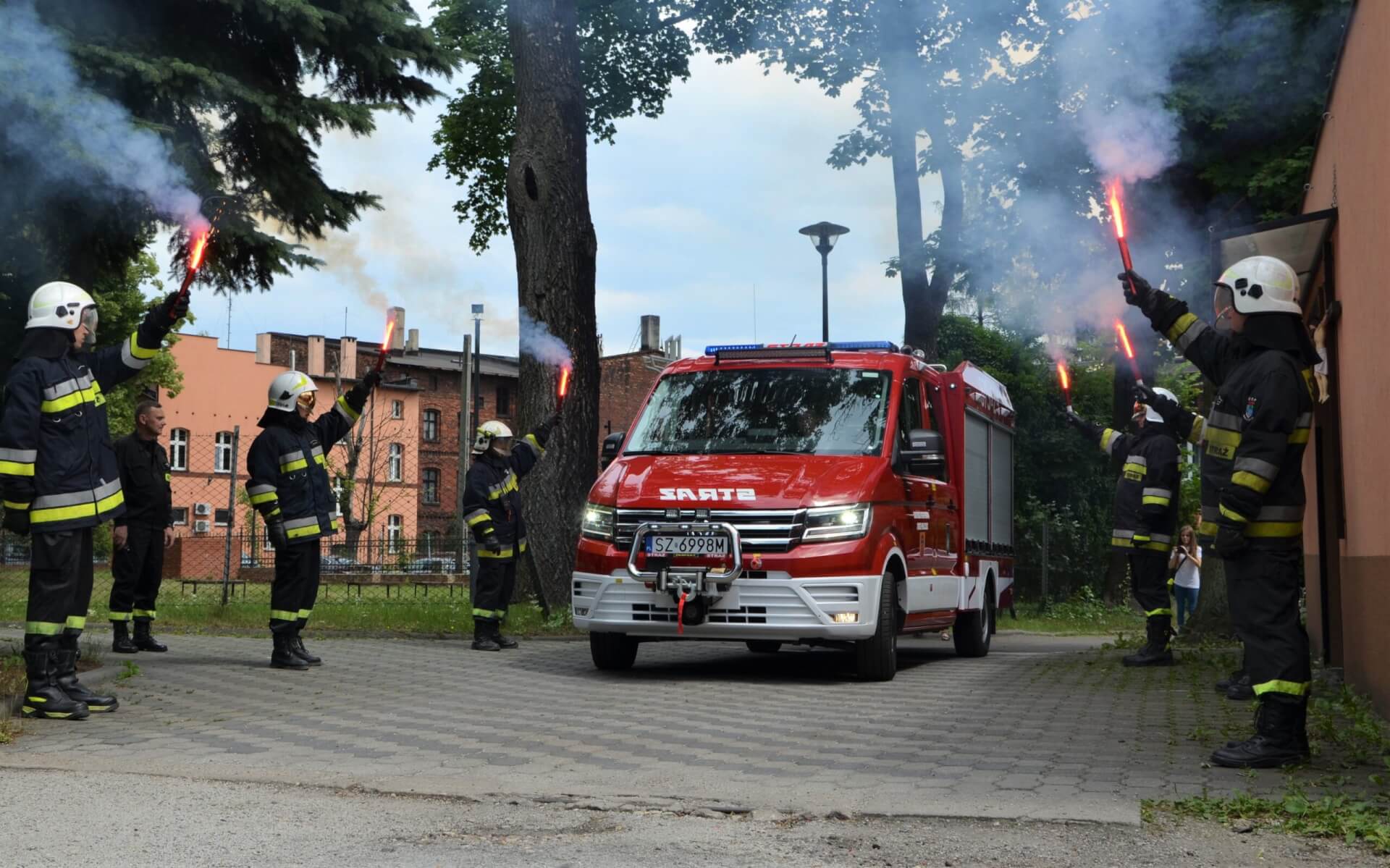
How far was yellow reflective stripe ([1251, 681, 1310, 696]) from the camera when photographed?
629 centimetres

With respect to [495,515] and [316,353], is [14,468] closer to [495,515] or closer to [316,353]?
[495,515]

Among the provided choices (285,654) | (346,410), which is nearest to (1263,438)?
(346,410)

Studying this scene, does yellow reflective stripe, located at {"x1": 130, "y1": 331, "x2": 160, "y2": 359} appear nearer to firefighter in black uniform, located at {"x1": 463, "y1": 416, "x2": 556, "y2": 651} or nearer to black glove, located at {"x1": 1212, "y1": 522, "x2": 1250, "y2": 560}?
firefighter in black uniform, located at {"x1": 463, "y1": 416, "x2": 556, "y2": 651}

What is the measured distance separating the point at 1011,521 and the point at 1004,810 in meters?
10.3

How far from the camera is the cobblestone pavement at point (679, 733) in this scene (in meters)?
5.77

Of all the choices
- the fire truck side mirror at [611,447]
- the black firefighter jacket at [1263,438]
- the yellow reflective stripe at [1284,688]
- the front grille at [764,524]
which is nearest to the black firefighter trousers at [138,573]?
the fire truck side mirror at [611,447]

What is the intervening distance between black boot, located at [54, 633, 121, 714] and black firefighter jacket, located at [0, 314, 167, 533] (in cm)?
69

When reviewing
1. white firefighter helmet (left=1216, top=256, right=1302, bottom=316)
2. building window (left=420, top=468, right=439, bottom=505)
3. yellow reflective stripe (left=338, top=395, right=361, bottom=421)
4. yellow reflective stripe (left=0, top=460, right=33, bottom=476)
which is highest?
building window (left=420, top=468, right=439, bottom=505)

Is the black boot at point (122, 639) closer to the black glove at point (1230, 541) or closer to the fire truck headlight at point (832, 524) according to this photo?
the fire truck headlight at point (832, 524)

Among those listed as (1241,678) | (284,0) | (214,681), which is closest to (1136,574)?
(1241,678)

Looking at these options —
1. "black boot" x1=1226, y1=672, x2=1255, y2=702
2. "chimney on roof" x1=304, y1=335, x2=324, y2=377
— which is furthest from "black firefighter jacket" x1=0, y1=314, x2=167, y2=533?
"chimney on roof" x1=304, y1=335, x2=324, y2=377

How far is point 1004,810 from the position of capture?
5.23m

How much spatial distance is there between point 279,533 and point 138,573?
2.00 m

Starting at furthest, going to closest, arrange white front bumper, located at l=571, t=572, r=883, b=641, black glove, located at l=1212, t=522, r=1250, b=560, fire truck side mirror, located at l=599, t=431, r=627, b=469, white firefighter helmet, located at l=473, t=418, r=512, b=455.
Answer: white firefighter helmet, located at l=473, t=418, r=512, b=455, fire truck side mirror, located at l=599, t=431, r=627, b=469, white front bumper, located at l=571, t=572, r=883, b=641, black glove, located at l=1212, t=522, r=1250, b=560
